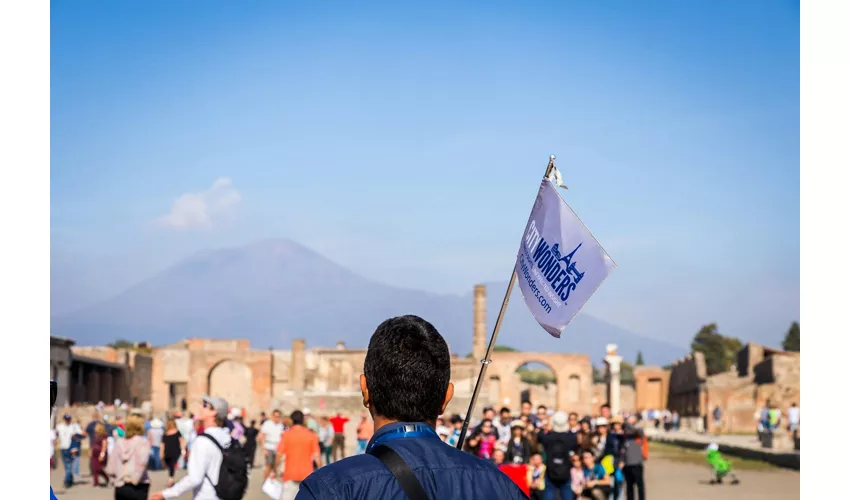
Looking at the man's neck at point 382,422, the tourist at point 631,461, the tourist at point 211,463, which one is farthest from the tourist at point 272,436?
the man's neck at point 382,422

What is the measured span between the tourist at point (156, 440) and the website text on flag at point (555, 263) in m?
18.0

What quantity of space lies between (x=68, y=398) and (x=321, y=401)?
594 inches

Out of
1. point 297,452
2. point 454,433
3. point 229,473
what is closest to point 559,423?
point 297,452

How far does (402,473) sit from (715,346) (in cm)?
10965

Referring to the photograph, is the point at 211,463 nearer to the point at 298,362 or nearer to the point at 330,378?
the point at 298,362

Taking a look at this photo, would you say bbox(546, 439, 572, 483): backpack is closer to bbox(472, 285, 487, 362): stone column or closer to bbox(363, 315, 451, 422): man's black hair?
bbox(363, 315, 451, 422): man's black hair

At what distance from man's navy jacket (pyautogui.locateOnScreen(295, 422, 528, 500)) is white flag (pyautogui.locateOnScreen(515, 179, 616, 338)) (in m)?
2.14

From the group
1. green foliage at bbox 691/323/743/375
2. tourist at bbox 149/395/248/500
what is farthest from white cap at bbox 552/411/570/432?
green foliage at bbox 691/323/743/375

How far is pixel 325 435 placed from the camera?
22.5 m

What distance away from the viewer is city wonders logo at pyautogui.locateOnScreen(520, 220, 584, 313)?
4602 millimetres

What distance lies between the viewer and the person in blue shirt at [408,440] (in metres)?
2.13

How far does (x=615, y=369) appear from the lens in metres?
49.2
